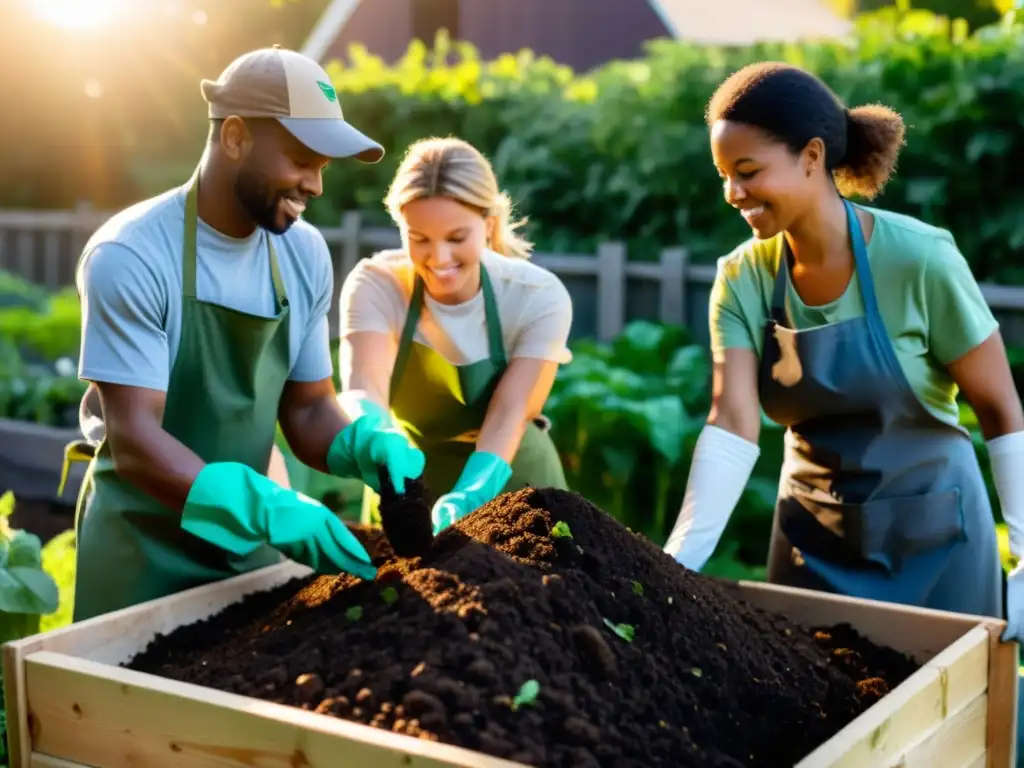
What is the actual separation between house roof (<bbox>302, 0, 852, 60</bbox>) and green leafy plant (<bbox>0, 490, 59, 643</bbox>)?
51.8ft

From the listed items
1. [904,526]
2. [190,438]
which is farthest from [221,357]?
[904,526]

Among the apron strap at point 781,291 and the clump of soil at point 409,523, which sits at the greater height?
the apron strap at point 781,291

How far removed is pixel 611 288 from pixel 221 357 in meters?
4.48

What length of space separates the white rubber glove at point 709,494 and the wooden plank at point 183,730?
117 cm

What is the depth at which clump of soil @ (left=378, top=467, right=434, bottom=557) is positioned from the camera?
2.26 metres

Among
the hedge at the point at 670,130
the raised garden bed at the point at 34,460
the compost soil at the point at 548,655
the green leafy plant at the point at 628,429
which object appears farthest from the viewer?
the raised garden bed at the point at 34,460

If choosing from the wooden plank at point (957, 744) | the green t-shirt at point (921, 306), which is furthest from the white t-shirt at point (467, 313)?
the wooden plank at point (957, 744)

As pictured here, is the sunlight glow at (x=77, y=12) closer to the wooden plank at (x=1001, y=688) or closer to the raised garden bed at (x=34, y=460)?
the raised garden bed at (x=34, y=460)

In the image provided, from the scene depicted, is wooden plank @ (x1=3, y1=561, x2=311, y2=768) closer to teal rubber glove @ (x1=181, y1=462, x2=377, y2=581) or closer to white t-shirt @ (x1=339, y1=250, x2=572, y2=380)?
teal rubber glove @ (x1=181, y1=462, x2=377, y2=581)

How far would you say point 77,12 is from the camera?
13.4m

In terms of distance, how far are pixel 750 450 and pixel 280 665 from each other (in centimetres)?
123

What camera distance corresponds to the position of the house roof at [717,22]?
18094 millimetres

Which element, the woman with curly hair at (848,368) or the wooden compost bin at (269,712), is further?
the woman with curly hair at (848,368)

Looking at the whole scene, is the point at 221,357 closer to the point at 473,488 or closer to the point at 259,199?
the point at 259,199
